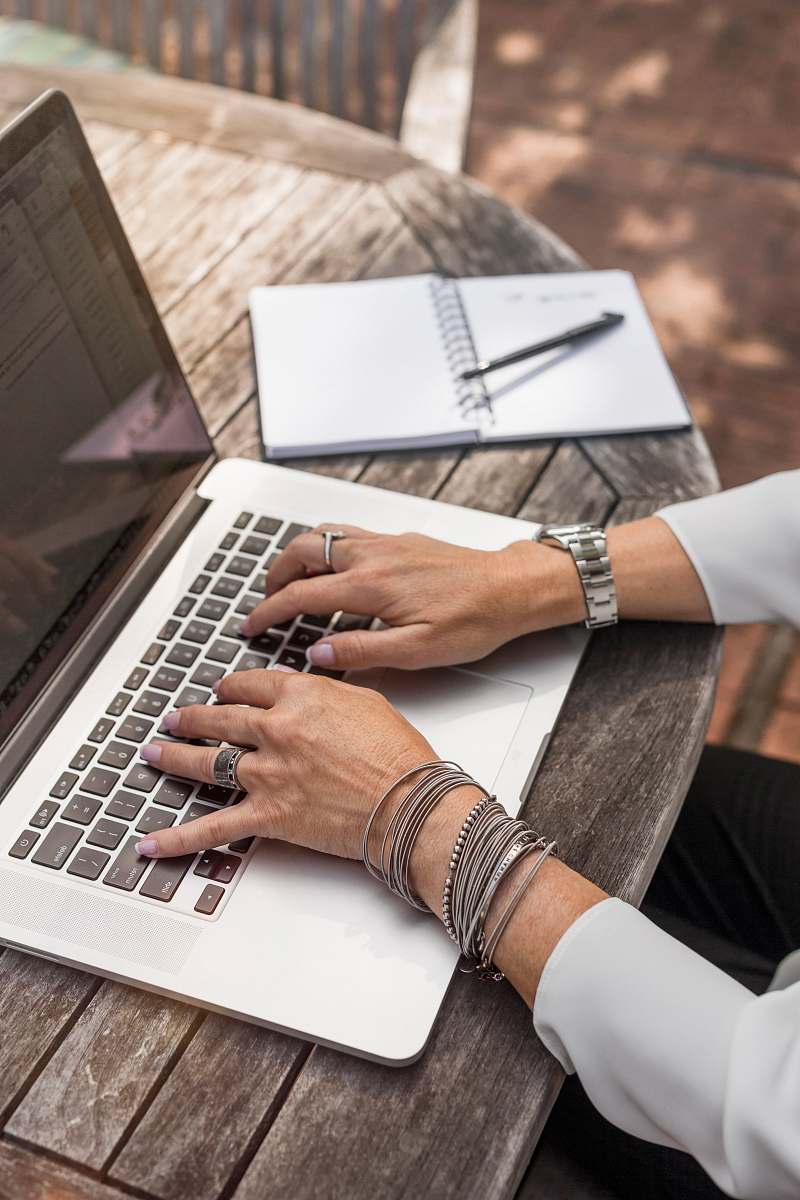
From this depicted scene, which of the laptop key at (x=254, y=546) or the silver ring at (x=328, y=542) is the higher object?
the silver ring at (x=328, y=542)

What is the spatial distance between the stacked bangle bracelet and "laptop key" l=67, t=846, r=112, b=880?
19 centimetres

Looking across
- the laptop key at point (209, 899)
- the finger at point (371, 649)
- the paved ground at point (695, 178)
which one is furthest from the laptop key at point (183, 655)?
the paved ground at point (695, 178)

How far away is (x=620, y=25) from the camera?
372cm

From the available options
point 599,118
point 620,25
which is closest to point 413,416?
point 599,118

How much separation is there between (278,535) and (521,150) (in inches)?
102

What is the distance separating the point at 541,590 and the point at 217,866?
352mm

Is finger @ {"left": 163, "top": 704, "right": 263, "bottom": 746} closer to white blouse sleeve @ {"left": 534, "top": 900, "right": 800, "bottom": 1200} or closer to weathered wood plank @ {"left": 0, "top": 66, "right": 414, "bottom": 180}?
white blouse sleeve @ {"left": 534, "top": 900, "right": 800, "bottom": 1200}

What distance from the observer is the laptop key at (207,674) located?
2.95 feet

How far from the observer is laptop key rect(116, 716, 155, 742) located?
33.5 inches

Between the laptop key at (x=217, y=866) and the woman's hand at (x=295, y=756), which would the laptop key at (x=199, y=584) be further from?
the laptop key at (x=217, y=866)

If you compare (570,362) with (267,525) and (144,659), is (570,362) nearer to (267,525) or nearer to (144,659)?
(267,525)

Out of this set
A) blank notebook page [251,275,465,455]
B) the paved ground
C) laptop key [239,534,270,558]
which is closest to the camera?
laptop key [239,534,270,558]

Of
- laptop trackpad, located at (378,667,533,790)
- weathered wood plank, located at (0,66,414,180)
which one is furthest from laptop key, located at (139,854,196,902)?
weathered wood plank, located at (0,66,414,180)

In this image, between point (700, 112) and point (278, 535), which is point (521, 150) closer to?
point (700, 112)
